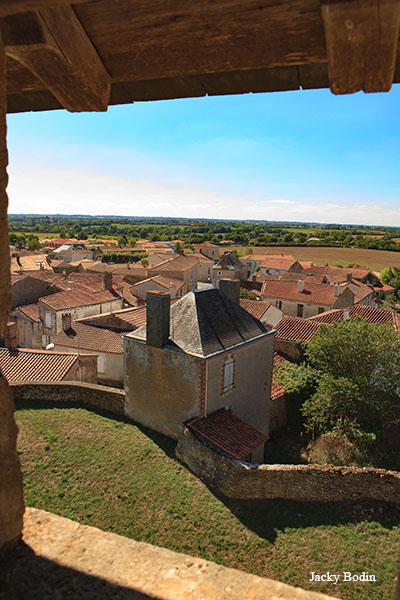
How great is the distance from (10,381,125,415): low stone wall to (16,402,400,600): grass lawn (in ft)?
8.46

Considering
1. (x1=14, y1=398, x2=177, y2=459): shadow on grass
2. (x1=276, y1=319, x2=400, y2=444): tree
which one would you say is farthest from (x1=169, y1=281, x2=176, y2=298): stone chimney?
(x1=14, y1=398, x2=177, y2=459): shadow on grass

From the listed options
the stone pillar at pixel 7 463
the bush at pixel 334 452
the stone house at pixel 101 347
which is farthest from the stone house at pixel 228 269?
the stone pillar at pixel 7 463

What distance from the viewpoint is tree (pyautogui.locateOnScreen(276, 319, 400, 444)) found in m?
16.4

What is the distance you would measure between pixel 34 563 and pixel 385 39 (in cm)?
345

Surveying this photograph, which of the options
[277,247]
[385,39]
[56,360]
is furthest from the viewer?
[277,247]

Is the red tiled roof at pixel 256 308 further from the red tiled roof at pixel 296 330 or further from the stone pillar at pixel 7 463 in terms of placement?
the stone pillar at pixel 7 463

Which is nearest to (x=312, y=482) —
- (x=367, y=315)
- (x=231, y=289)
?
(x=231, y=289)

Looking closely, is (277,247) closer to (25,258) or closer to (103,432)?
(25,258)

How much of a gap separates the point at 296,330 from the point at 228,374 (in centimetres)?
1186

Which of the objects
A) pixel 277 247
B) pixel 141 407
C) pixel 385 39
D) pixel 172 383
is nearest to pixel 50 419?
pixel 141 407

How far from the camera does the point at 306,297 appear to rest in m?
38.9

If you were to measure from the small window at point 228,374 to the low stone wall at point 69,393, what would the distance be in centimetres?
457

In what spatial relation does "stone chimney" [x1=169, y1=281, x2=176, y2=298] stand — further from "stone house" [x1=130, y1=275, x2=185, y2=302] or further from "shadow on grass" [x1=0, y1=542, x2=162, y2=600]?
"shadow on grass" [x1=0, y1=542, x2=162, y2=600]

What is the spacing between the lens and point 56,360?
728 inches
